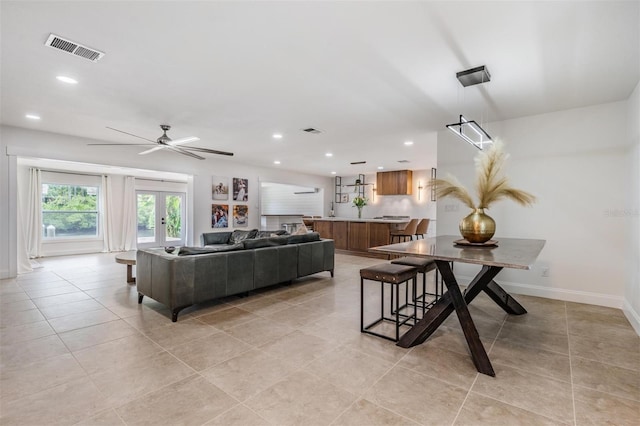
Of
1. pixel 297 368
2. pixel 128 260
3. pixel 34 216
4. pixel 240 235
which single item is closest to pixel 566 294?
pixel 297 368

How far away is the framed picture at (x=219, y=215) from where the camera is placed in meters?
8.02

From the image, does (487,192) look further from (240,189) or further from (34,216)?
(34,216)

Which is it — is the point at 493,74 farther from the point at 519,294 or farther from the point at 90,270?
the point at 90,270

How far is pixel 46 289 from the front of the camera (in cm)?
450

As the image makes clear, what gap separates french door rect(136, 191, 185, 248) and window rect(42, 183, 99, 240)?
1108mm

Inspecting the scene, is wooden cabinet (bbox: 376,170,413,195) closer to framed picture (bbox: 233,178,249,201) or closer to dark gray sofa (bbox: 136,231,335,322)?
framed picture (bbox: 233,178,249,201)

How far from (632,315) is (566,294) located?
832mm

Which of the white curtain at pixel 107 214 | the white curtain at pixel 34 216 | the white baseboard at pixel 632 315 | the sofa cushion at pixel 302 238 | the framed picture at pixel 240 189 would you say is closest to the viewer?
the white baseboard at pixel 632 315

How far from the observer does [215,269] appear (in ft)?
11.9

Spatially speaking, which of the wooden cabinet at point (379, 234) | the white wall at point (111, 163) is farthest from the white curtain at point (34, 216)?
the wooden cabinet at point (379, 234)

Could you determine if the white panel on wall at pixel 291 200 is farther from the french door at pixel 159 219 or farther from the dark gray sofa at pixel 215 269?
the dark gray sofa at pixel 215 269

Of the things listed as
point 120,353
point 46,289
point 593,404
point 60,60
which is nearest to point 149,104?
point 60,60

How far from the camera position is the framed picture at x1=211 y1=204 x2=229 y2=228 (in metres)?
8.02

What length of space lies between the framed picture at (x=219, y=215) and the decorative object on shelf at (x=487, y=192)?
6.53 m
